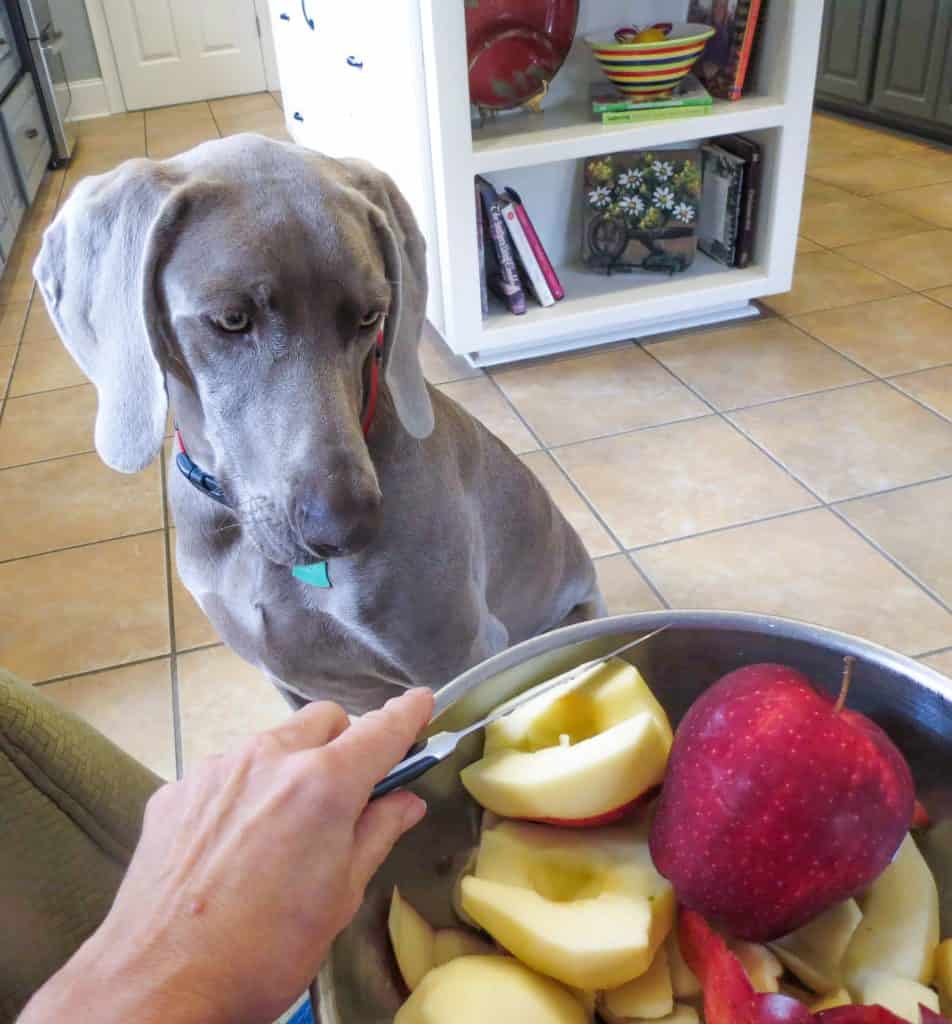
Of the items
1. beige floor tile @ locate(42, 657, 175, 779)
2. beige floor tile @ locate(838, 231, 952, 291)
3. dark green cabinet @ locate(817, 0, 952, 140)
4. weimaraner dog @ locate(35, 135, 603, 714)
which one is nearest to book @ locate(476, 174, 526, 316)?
beige floor tile @ locate(838, 231, 952, 291)

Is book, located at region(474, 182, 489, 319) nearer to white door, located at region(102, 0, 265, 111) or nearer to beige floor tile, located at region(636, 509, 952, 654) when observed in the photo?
beige floor tile, located at region(636, 509, 952, 654)

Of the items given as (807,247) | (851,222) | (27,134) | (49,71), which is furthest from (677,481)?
(49,71)

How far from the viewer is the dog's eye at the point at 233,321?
27.8 inches

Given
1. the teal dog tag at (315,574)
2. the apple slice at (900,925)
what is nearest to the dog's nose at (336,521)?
the teal dog tag at (315,574)

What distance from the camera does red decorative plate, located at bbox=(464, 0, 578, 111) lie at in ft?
6.58

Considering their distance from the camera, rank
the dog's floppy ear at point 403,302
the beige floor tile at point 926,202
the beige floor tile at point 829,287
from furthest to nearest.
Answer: the beige floor tile at point 926,202
the beige floor tile at point 829,287
the dog's floppy ear at point 403,302

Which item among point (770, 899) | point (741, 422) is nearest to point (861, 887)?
point (770, 899)

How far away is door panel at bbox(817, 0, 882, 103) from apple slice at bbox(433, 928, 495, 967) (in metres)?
4.28

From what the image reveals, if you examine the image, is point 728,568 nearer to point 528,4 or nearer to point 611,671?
point 611,671

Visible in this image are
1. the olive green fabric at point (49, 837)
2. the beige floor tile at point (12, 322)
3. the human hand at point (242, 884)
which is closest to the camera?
the human hand at point (242, 884)

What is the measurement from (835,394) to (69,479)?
1.65m

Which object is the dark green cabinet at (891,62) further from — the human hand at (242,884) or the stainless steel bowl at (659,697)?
the human hand at (242,884)

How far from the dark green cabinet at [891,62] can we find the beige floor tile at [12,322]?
131 inches

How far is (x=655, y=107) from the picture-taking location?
208cm
